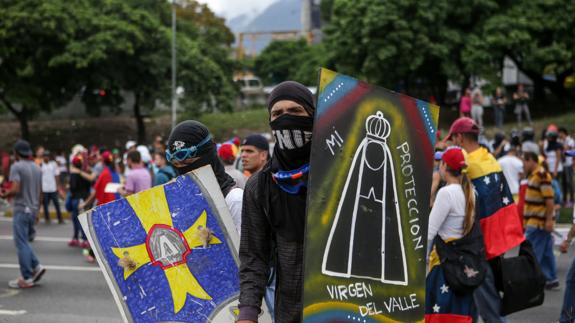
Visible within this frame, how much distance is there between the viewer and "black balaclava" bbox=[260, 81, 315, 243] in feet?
10.5

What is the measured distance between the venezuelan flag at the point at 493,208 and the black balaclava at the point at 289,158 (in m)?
3.02

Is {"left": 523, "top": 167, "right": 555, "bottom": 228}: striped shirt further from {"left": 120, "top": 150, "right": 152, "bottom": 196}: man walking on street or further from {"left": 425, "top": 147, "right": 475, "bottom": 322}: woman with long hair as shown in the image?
{"left": 120, "top": 150, "right": 152, "bottom": 196}: man walking on street

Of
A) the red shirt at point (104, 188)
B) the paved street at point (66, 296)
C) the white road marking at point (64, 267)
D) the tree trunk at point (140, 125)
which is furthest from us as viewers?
the tree trunk at point (140, 125)

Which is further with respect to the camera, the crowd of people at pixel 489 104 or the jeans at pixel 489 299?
the crowd of people at pixel 489 104

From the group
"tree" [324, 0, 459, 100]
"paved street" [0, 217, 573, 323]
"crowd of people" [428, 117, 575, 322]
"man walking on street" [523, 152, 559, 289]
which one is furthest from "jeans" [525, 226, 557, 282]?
"tree" [324, 0, 459, 100]

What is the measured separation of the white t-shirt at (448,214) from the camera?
5586 mm

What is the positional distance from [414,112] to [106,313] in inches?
219

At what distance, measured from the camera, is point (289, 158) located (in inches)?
128

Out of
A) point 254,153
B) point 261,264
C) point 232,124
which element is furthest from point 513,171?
point 232,124

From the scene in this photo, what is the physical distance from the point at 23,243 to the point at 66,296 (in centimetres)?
85

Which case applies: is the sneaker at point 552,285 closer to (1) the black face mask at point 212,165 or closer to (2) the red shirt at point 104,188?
(2) the red shirt at point 104,188

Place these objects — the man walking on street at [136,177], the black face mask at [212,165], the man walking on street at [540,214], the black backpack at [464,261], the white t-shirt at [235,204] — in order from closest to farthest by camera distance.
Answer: the white t-shirt at [235,204] → the black face mask at [212,165] → the black backpack at [464,261] → the man walking on street at [540,214] → the man walking on street at [136,177]

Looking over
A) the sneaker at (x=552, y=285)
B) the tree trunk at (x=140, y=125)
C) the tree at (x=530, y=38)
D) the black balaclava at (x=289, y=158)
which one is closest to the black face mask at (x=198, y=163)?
the black balaclava at (x=289, y=158)

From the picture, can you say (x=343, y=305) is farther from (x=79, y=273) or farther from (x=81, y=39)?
(x=81, y=39)
